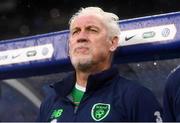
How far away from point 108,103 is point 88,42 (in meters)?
0.28

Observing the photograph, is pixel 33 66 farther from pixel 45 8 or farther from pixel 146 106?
pixel 45 8

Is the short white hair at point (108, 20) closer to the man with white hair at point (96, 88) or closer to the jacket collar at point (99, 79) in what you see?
the man with white hair at point (96, 88)

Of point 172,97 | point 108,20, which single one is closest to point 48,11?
point 108,20

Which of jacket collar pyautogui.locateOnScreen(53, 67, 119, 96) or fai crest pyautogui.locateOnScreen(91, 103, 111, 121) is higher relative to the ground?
jacket collar pyautogui.locateOnScreen(53, 67, 119, 96)

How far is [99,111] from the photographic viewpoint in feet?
5.16

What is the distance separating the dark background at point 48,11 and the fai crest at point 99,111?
2107mm

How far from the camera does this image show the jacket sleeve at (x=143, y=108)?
1.53 meters

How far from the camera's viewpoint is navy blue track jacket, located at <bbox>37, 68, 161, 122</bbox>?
5.04 ft

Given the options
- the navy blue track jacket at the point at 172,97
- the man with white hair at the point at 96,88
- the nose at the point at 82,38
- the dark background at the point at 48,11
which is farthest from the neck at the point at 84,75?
the dark background at the point at 48,11

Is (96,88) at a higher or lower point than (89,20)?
lower

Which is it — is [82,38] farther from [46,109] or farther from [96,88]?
[46,109]

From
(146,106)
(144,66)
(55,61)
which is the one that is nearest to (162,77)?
(144,66)

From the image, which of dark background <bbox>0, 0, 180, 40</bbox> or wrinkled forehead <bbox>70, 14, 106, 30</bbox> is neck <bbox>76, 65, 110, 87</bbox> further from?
dark background <bbox>0, 0, 180, 40</bbox>

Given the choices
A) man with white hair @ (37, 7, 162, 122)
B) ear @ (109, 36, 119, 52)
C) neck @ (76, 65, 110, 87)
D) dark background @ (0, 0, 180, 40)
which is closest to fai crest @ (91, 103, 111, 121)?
man with white hair @ (37, 7, 162, 122)
